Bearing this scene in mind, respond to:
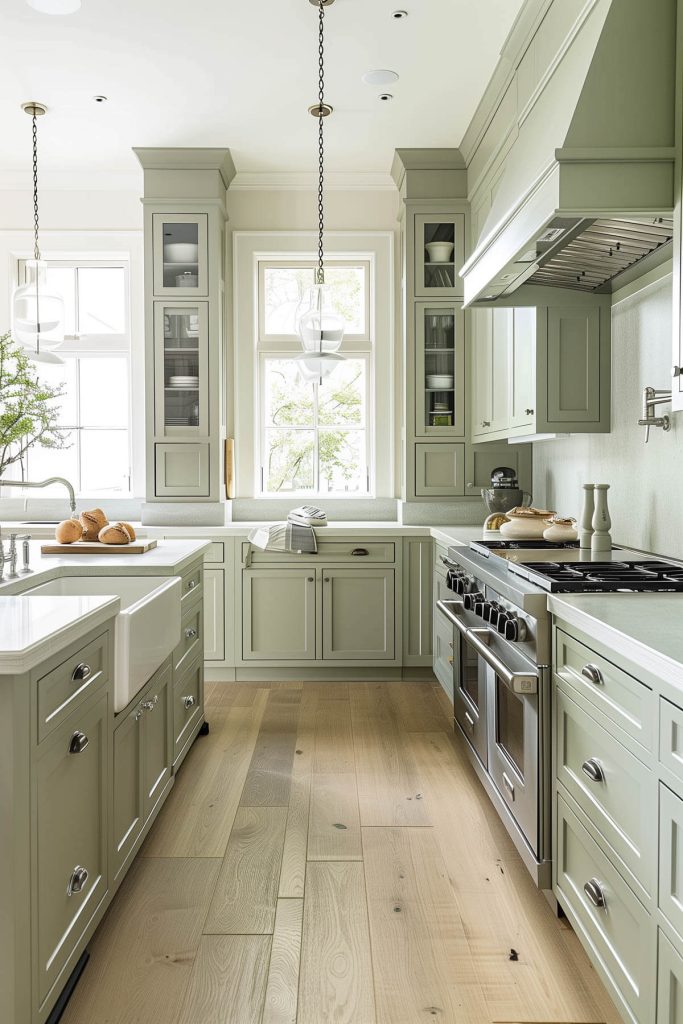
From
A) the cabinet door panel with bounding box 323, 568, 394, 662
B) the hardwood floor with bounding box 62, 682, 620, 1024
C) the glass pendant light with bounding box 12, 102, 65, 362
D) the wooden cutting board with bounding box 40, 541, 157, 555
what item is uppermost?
the glass pendant light with bounding box 12, 102, 65, 362

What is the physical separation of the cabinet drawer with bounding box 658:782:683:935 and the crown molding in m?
4.31

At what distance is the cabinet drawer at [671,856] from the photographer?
1280mm

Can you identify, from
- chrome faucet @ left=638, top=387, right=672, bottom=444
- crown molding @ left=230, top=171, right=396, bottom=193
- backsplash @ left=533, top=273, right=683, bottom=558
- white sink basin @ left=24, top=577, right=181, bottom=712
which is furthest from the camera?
crown molding @ left=230, top=171, right=396, bottom=193

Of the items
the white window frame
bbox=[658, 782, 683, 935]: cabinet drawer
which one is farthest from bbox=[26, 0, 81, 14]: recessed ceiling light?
bbox=[658, 782, 683, 935]: cabinet drawer

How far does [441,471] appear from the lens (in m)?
4.57

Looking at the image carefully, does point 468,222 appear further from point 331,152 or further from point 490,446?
point 490,446

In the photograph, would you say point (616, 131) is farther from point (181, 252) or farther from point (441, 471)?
point (181, 252)

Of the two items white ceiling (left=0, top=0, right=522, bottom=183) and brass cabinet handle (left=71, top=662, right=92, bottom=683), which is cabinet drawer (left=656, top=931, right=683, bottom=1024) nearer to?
brass cabinet handle (left=71, top=662, right=92, bottom=683)

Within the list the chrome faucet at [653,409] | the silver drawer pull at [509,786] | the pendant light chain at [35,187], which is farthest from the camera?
the pendant light chain at [35,187]

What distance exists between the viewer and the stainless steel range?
81.3 inches

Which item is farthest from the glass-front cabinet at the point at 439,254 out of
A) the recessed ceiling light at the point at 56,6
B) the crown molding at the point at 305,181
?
the recessed ceiling light at the point at 56,6

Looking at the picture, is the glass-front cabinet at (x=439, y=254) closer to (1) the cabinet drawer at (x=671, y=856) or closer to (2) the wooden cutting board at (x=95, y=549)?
(2) the wooden cutting board at (x=95, y=549)

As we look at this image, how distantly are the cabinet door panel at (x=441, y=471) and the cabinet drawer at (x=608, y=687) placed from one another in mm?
2563

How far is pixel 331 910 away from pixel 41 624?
1.16 metres
